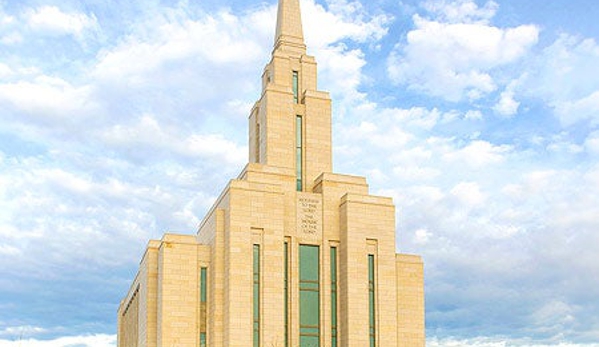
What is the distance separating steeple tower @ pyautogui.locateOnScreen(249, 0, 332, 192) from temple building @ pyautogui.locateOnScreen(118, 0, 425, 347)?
104 millimetres

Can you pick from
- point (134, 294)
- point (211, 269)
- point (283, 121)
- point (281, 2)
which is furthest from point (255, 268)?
point (281, 2)

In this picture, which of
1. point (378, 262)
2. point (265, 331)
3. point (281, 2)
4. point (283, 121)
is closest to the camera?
point (265, 331)

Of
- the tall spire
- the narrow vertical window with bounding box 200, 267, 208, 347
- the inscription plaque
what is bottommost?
the narrow vertical window with bounding box 200, 267, 208, 347

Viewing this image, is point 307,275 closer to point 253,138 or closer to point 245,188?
point 245,188

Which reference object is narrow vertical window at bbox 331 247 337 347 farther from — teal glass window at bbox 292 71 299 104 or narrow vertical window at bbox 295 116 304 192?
teal glass window at bbox 292 71 299 104

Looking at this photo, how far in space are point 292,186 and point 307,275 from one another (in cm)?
625

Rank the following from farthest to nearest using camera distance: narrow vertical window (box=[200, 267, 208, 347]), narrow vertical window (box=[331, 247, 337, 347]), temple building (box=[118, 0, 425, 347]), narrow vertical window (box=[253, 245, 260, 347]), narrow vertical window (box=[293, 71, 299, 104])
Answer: narrow vertical window (box=[293, 71, 299, 104]) → narrow vertical window (box=[331, 247, 337, 347]) → narrow vertical window (box=[200, 267, 208, 347]) → temple building (box=[118, 0, 425, 347]) → narrow vertical window (box=[253, 245, 260, 347])

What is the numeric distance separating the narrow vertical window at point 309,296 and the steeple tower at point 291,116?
628 centimetres

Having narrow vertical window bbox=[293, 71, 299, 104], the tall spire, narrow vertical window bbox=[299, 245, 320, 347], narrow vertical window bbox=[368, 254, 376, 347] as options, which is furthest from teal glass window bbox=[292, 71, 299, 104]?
narrow vertical window bbox=[368, 254, 376, 347]

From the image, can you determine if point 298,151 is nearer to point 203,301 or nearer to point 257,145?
point 257,145

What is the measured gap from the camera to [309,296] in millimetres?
61094

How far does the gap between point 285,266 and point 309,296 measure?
2653 mm

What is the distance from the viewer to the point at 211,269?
59.8 metres

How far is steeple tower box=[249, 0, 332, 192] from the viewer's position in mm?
66250
